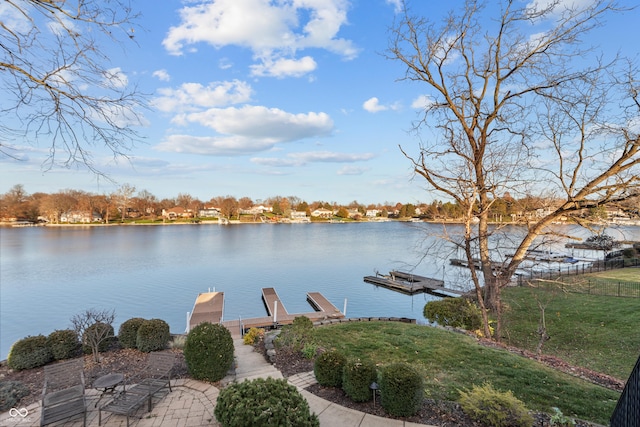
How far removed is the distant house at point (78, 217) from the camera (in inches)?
3275

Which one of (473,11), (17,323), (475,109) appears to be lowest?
(17,323)

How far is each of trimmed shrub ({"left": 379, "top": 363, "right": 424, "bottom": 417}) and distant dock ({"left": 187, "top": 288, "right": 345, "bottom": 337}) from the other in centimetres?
886

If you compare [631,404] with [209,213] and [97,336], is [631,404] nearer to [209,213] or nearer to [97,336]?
[97,336]

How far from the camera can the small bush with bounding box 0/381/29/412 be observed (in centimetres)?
493

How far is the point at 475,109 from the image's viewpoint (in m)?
8.02

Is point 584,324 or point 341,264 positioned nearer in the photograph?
point 584,324

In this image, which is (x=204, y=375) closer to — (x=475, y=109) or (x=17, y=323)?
(x=475, y=109)

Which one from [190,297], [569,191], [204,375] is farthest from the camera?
[190,297]

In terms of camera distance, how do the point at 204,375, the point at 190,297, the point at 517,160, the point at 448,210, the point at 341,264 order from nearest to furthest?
the point at 204,375 < the point at 517,160 < the point at 448,210 < the point at 190,297 < the point at 341,264

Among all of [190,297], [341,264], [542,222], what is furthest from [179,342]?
[341,264]

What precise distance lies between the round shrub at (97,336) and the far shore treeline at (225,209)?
3069mm

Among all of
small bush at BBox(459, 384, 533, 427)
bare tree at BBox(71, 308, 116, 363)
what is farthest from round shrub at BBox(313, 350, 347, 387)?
bare tree at BBox(71, 308, 116, 363)

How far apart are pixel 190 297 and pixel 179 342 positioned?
1345 cm

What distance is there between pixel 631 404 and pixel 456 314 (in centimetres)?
877
